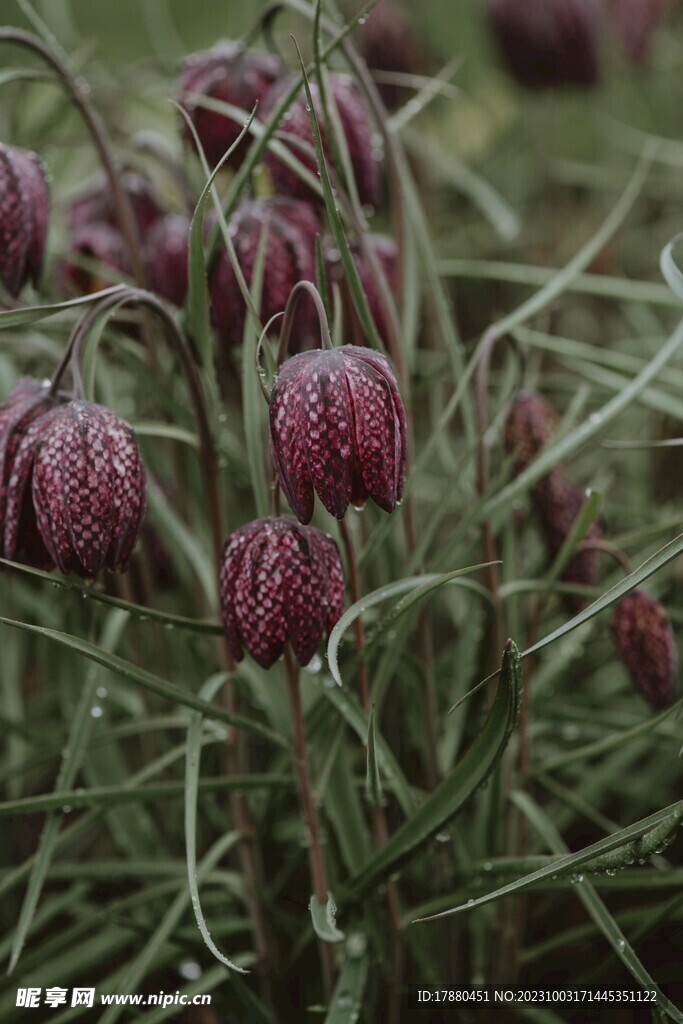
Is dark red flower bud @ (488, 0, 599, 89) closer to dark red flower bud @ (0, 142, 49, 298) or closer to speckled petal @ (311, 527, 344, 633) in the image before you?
dark red flower bud @ (0, 142, 49, 298)

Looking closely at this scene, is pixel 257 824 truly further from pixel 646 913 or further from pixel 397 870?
pixel 646 913

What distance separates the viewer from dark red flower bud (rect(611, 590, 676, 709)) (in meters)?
0.87

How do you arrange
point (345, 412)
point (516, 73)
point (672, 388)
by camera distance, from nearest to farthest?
1. point (345, 412)
2. point (672, 388)
3. point (516, 73)

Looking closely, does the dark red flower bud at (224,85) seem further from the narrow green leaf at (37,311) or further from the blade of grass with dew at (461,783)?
the blade of grass with dew at (461,783)

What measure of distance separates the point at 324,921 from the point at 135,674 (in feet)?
0.74

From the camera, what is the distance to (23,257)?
31.3 inches

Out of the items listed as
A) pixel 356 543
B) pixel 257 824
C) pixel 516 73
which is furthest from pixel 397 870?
pixel 516 73

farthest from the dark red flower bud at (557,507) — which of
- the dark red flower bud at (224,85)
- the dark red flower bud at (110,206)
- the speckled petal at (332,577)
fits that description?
the dark red flower bud at (110,206)

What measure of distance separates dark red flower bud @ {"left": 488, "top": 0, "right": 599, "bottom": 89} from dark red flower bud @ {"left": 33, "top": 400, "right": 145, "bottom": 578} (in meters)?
1.51

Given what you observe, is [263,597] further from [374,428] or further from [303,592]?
[374,428]

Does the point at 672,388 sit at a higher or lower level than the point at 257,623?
higher

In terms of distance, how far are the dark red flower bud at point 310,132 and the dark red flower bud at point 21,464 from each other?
29 cm

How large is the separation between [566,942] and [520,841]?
0.10 m

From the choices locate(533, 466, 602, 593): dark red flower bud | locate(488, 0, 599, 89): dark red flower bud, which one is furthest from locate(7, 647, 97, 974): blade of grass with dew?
locate(488, 0, 599, 89): dark red flower bud
